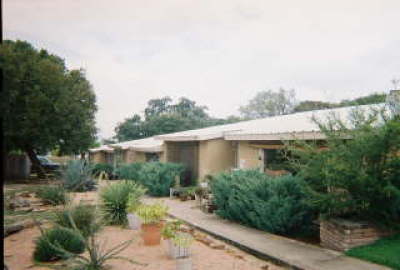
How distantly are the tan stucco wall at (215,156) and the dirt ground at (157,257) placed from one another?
7.70 meters

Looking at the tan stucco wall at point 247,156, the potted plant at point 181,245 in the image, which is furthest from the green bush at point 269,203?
the tan stucco wall at point 247,156

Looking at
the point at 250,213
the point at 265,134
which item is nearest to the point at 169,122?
the point at 265,134

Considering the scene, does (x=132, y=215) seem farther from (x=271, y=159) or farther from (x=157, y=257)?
(x=271, y=159)

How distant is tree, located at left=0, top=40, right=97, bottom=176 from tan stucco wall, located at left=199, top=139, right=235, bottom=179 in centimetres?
1010

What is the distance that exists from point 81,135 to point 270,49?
527 inches

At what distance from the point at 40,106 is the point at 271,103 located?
4347 centimetres

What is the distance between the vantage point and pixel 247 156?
45.0 ft

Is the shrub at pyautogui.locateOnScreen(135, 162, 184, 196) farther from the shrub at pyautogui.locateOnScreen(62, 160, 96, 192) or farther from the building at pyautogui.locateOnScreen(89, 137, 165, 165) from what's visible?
the building at pyautogui.locateOnScreen(89, 137, 165, 165)

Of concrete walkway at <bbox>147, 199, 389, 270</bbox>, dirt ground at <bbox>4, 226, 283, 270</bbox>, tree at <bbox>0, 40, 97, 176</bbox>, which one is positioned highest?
tree at <bbox>0, 40, 97, 176</bbox>

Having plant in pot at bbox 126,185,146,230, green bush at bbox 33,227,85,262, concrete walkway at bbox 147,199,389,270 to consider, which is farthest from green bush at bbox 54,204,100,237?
concrete walkway at bbox 147,199,389,270

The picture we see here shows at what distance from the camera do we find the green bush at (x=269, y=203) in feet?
25.2

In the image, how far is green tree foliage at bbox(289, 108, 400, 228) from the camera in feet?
20.2

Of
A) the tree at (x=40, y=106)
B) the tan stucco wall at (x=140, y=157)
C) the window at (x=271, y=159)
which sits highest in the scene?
the tree at (x=40, y=106)

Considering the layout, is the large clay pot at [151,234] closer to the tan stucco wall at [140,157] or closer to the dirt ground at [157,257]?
the dirt ground at [157,257]
